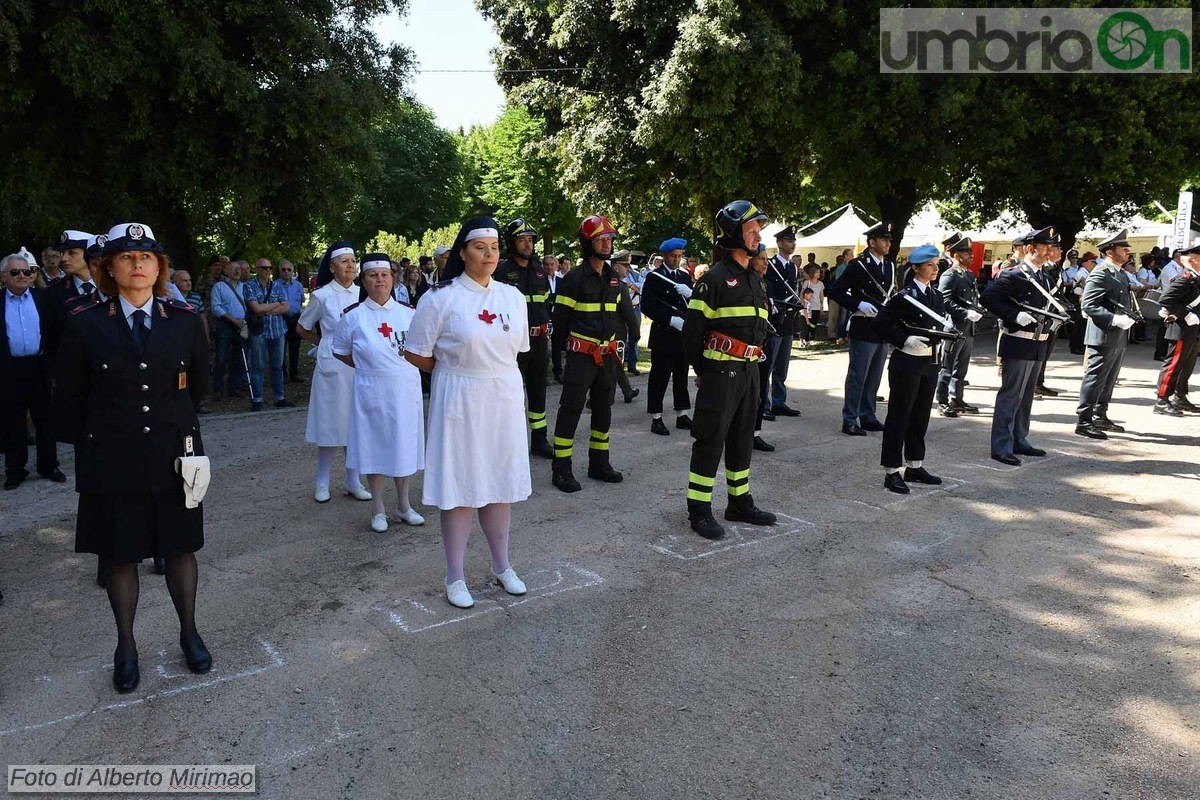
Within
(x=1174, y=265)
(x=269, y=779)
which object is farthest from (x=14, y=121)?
(x=1174, y=265)

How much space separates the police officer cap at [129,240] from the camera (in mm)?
4023

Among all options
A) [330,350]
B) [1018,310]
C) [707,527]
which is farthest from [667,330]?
[330,350]

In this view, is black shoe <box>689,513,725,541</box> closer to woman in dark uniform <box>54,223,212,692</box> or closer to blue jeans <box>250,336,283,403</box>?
woman in dark uniform <box>54,223,212,692</box>

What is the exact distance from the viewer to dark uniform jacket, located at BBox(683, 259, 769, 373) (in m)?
6.39

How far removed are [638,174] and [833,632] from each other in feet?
54.8

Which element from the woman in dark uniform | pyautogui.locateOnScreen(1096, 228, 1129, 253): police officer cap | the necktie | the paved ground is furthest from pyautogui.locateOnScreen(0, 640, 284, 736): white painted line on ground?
pyautogui.locateOnScreen(1096, 228, 1129, 253): police officer cap

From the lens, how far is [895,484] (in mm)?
7707

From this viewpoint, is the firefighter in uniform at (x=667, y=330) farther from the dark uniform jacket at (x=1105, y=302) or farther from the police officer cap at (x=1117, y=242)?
the police officer cap at (x=1117, y=242)

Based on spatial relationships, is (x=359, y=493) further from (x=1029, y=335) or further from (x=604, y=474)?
(x=1029, y=335)

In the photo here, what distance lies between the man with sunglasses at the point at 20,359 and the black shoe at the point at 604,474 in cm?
458

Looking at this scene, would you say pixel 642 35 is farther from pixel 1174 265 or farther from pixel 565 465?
pixel 565 465

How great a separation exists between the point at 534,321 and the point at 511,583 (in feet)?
12.6

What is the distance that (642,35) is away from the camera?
66.1 feet

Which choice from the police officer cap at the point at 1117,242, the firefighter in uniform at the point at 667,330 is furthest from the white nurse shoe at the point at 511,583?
the police officer cap at the point at 1117,242
